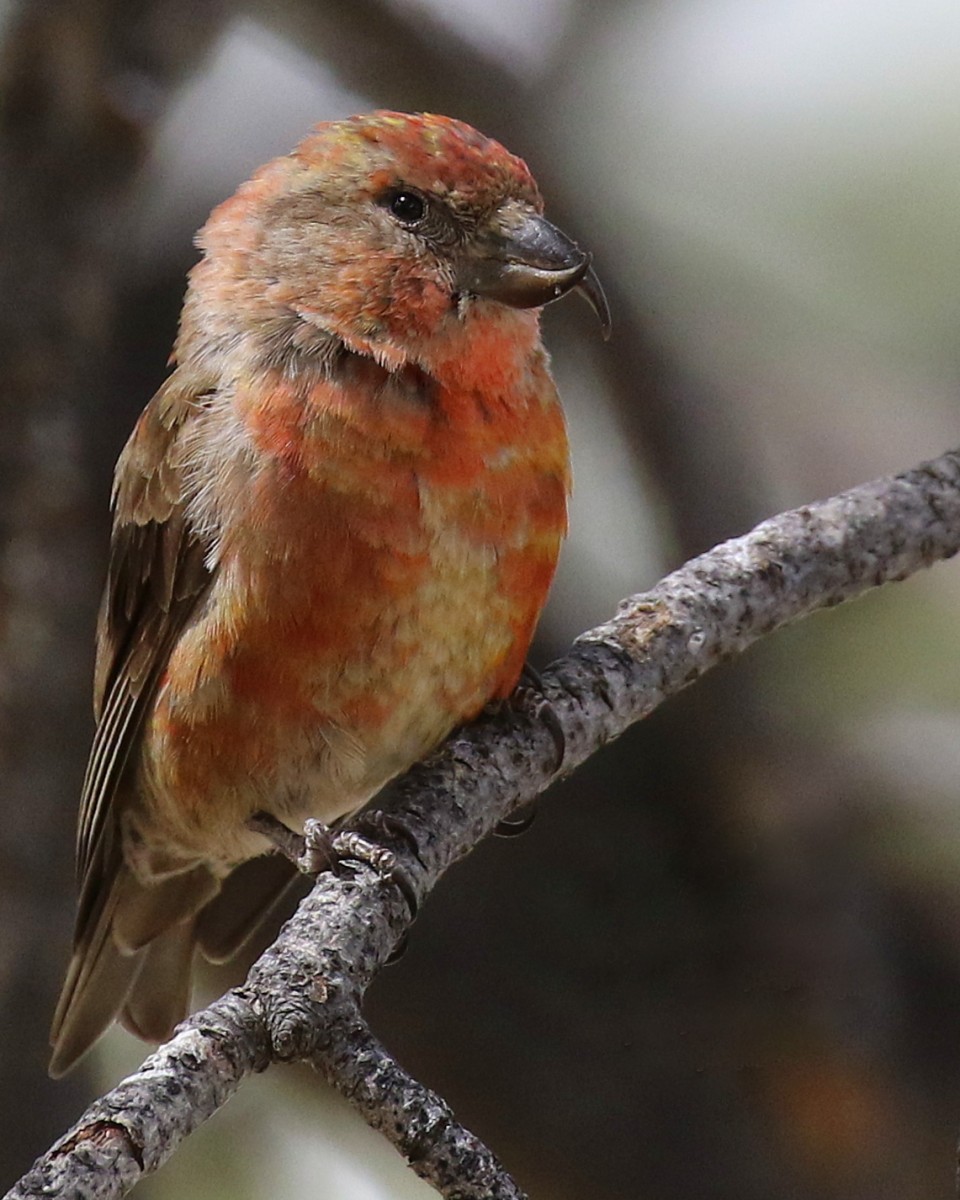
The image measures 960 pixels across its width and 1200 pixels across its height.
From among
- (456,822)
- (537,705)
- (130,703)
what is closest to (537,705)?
(537,705)

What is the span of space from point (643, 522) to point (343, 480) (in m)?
0.81

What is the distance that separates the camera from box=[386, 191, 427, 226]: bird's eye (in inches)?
74.1

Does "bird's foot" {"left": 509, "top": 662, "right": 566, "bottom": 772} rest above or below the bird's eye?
below

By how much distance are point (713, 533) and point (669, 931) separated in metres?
0.64

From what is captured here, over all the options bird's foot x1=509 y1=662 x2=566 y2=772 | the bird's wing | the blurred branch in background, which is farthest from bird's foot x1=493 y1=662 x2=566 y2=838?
the blurred branch in background

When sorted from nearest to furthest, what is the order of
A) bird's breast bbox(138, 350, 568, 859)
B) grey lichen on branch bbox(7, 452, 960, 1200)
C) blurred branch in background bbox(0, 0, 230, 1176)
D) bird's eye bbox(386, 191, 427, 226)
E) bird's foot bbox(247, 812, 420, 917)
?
grey lichen on branch bbox(7, 452, 960, 1200) → bird's foot bbox(247, 812, 420, 917) → bird's breast bbox(138, 350, 568, 859) → bird's eye bbox(386, 191, 427, 226) → blurred branch in background bbox(0, 0, 230, 1176)

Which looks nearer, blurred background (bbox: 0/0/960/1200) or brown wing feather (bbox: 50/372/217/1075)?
brown wing feather (bbox: 50/372/217/1075)

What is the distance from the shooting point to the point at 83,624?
2.50 m

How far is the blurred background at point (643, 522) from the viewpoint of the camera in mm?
2348

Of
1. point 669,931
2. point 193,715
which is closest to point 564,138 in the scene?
point 193,715

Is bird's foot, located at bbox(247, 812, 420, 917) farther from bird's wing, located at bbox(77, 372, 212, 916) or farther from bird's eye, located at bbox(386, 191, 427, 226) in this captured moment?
bird's eye, located at bbox(386, 191, 427, 226)

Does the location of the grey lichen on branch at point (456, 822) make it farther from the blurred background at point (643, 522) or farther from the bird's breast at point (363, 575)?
the blurred background at point (643, 522)

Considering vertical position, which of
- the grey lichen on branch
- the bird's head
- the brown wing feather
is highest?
the bird's head

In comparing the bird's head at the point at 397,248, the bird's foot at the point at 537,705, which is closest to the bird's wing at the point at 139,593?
the bird's head at the point at 397,248
